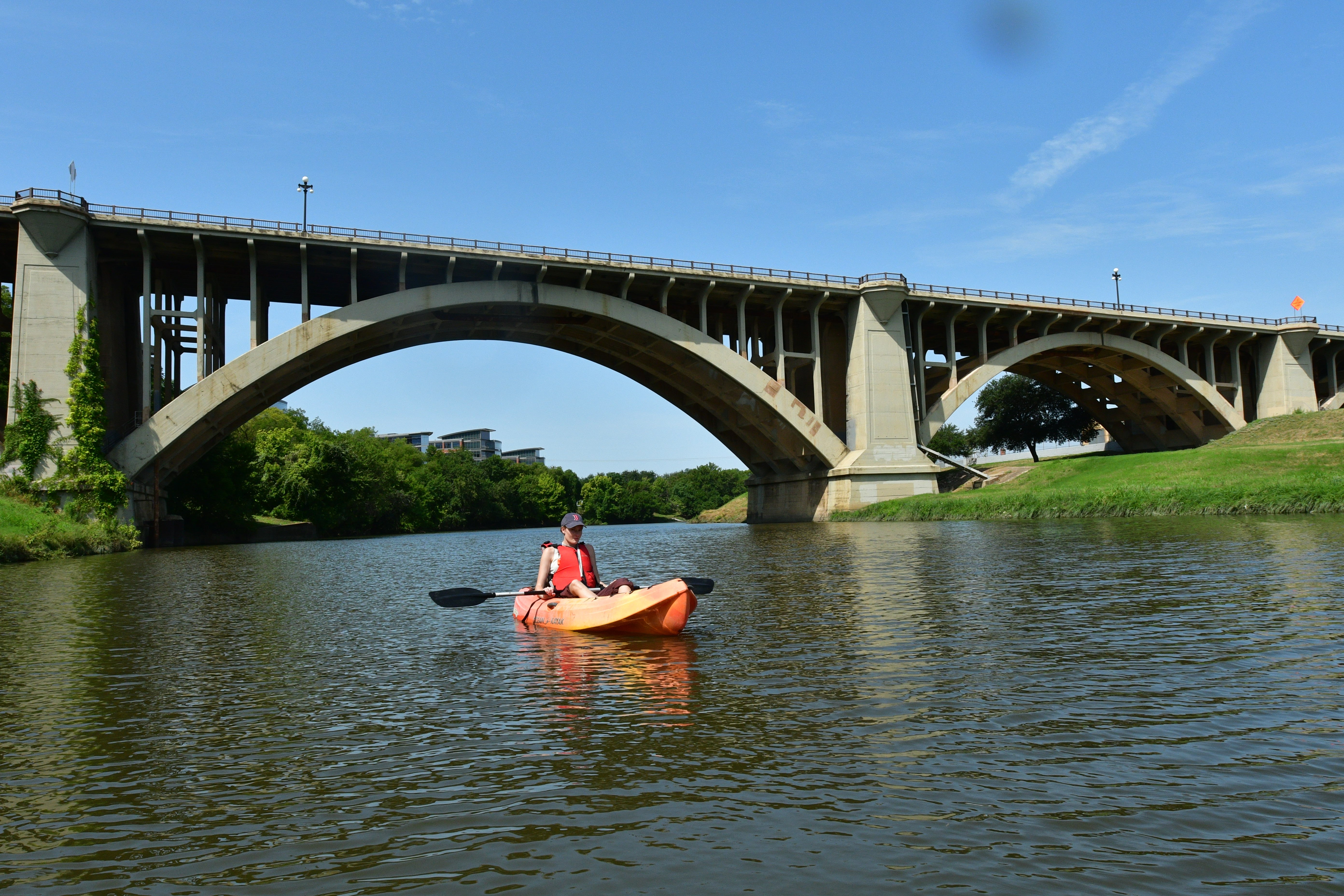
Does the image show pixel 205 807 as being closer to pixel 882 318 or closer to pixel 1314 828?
pixel 1314 828

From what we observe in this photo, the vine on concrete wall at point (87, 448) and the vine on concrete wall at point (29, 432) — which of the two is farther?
the vine on concrete wall at point (87, 448)

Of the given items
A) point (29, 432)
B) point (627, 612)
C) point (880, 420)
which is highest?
point (880, 420)

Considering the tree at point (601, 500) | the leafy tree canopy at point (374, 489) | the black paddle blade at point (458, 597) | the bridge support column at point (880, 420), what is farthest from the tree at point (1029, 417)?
the black paddle blade at point (458, 597)

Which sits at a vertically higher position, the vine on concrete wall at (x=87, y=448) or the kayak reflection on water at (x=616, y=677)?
the vine on concrete wall at (x=87, y=448)

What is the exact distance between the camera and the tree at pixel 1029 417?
86500mm

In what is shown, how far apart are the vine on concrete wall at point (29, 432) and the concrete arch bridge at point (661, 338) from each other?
0.69 meters

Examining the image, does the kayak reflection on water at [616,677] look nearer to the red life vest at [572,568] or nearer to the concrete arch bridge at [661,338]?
the red life vest at [572,568]

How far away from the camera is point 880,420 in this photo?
50.0 meters

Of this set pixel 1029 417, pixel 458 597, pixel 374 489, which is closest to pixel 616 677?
pixel 458 597

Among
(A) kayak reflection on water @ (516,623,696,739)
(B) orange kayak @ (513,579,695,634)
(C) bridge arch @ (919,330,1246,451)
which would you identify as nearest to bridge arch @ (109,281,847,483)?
→ (C) bridge arch @ (919,330,1246,451)

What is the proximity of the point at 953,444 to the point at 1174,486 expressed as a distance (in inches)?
2634

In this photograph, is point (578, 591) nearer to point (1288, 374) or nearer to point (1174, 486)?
point (1174, 486)

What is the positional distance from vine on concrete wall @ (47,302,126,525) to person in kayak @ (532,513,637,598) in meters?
28.9

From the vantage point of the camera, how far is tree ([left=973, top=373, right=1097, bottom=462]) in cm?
8650
